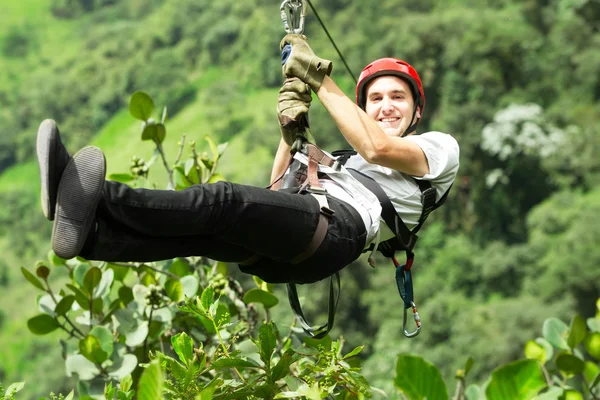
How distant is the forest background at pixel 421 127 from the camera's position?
1347 inches

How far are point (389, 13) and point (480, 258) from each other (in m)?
26.3

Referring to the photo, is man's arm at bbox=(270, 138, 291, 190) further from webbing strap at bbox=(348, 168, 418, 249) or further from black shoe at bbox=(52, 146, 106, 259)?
black shoe at bbox=(52, 146, 106, 259)

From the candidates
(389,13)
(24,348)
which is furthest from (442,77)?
(24,348)

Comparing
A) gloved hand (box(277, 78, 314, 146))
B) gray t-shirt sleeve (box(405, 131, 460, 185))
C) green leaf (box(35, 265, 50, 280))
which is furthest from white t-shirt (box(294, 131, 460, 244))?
green leaf (box(35, 265, 50, 280))

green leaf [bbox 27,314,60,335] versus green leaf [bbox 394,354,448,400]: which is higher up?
green leaf [bbox 394,354,448,400]

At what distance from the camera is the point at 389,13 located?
62.6m

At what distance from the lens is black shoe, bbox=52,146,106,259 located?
8.45 ft

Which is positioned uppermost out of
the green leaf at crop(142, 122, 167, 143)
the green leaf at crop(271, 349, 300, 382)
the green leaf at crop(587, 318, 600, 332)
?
the green leaf at crop(271, 349, 300, 382)

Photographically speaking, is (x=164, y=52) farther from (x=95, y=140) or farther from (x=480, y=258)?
(x=480, y=258)

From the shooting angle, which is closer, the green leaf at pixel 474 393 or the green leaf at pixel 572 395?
the green leaf at pixel 572 395

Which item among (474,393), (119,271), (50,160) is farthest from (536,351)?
(50,160)

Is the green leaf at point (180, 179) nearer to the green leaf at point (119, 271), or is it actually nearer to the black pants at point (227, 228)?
the green leaf at point (119, 271)

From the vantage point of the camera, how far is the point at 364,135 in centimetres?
305

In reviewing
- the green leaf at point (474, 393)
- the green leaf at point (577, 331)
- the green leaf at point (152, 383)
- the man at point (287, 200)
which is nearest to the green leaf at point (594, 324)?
the green leaf at point (577, 331)
